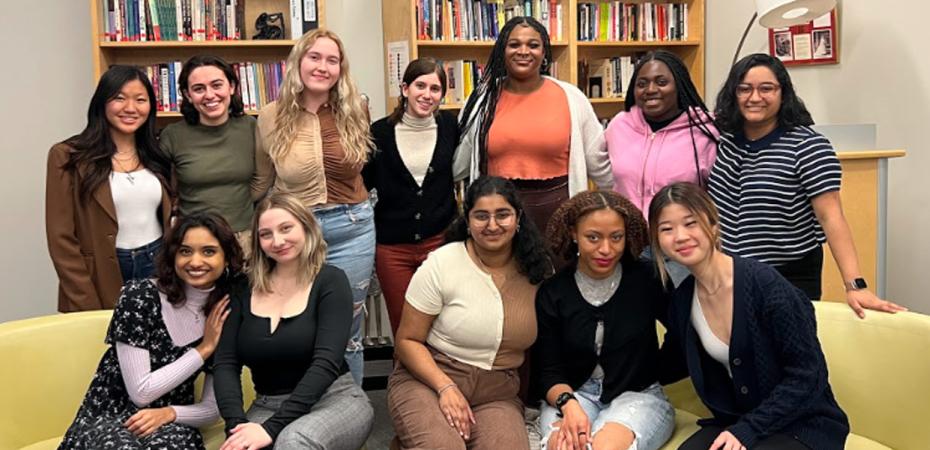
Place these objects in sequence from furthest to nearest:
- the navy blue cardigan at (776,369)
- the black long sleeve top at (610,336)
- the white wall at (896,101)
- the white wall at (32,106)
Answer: the white wall at (32,106) → the white wall at (896,101) → the black long sleeve top at (610,336) → the navy blue cardigan at (776,369)

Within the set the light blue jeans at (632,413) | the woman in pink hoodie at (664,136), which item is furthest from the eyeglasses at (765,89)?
the light blue jeans at (632,413)

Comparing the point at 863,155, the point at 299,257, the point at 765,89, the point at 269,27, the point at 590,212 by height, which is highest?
the point at 269,27

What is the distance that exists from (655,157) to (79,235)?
184 centimetres

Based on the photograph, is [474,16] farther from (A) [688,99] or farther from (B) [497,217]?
(B) [497,217]

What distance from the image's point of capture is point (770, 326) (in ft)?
6.73

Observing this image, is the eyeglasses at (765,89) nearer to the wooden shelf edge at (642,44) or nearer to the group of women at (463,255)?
the group of women at (463,255)

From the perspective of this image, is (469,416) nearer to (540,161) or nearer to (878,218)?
(540,161)

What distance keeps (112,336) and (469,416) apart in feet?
3.27

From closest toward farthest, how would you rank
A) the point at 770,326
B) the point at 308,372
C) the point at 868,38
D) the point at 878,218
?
1. the point at 770,326
2. the point at 308,372
3. the point at 878,218
4. the point at 868,38

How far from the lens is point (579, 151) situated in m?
2.82

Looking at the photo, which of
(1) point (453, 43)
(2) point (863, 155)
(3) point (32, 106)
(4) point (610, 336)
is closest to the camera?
(4) point (610, 336)

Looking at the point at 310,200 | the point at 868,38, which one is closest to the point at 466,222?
the point at 310,200

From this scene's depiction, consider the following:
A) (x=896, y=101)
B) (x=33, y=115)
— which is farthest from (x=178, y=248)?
(x=896, y=101)

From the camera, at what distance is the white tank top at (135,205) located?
2.60 metres
